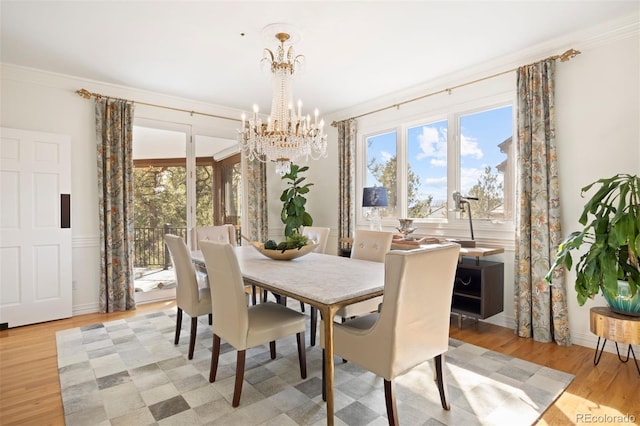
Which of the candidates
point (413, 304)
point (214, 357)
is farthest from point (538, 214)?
point (214, 357)

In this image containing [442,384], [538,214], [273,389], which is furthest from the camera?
[538,214]

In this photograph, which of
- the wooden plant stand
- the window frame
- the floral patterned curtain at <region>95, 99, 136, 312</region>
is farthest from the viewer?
the floral patterned curtain at <region>95, 99, 136, 312</region>

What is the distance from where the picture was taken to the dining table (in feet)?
5.76

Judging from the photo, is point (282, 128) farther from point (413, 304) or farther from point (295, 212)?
point (295, 212)

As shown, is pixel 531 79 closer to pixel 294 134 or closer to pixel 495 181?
pixel 495 181

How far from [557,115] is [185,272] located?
137 inches

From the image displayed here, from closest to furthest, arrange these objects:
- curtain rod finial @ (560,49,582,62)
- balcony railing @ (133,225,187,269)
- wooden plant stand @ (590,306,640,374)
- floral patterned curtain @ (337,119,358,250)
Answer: wooden plant stand @ (590,306,640,374) < curtain rod finial @ (560,49,582,62) < balcony railing @ (133,225,187,269) < floral patterned curtain @ (337,119,358,250)

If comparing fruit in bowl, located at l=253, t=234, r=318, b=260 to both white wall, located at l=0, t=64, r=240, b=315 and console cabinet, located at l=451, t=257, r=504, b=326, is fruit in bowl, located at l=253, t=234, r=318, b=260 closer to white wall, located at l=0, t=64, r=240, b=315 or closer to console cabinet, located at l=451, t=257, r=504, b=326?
console cabinet, located at l=451, t=257, r=504, b=326

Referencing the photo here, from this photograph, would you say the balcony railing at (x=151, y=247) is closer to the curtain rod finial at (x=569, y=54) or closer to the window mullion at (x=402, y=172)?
the window mullion at (x=402, y=172)

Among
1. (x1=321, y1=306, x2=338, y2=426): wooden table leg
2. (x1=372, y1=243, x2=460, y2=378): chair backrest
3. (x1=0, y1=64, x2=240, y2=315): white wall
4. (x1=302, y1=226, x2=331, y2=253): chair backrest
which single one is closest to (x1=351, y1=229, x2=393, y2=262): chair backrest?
(x1=302, y1=226, x2=331, y2=253): chair backrest

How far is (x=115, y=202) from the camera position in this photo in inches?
159

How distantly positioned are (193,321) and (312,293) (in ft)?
4.55

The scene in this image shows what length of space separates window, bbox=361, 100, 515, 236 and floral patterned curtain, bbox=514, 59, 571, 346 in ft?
1.08

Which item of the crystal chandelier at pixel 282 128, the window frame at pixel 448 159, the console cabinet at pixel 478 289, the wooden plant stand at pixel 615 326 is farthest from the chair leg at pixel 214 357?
the window frame at pixel 448 159
